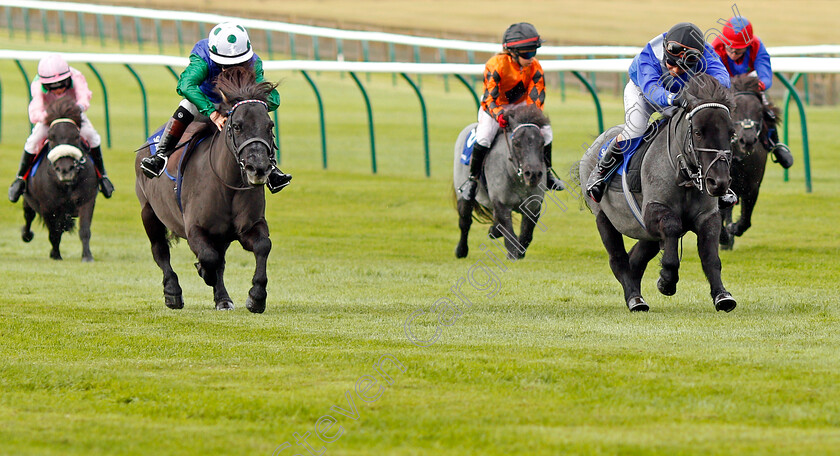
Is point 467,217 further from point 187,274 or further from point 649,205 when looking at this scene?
point 649,205

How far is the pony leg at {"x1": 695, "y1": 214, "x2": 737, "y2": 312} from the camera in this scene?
317 inches

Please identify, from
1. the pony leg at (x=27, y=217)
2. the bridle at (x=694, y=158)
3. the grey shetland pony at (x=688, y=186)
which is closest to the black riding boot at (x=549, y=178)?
the grey shetland pony at (x=688, y=186)

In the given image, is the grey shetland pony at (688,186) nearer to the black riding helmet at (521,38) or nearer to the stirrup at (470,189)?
the black riding helmet at (521,38)

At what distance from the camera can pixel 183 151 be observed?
31.2 ft

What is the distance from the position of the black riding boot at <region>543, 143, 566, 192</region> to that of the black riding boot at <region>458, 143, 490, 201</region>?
0.68 m

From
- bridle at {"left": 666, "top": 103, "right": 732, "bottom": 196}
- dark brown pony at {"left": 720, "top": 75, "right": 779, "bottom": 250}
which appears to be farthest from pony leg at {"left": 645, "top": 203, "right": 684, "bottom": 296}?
dark brown pony at {"left": 720, "top": 75, "right": 779, "bottom": 250}

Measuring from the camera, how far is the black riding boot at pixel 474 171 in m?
12.8

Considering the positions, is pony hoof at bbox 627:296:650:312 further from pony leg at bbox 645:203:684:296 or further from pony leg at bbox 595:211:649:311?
pony leg at bbox 645:203:684:296

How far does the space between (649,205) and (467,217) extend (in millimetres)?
5203

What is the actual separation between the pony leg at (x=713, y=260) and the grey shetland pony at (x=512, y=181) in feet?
11.7

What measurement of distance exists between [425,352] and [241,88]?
2.55 metres

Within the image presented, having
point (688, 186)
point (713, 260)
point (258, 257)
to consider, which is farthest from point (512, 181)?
point (713, 260)

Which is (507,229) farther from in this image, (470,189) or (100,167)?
(100,167)

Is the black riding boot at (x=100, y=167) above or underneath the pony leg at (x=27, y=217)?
above
